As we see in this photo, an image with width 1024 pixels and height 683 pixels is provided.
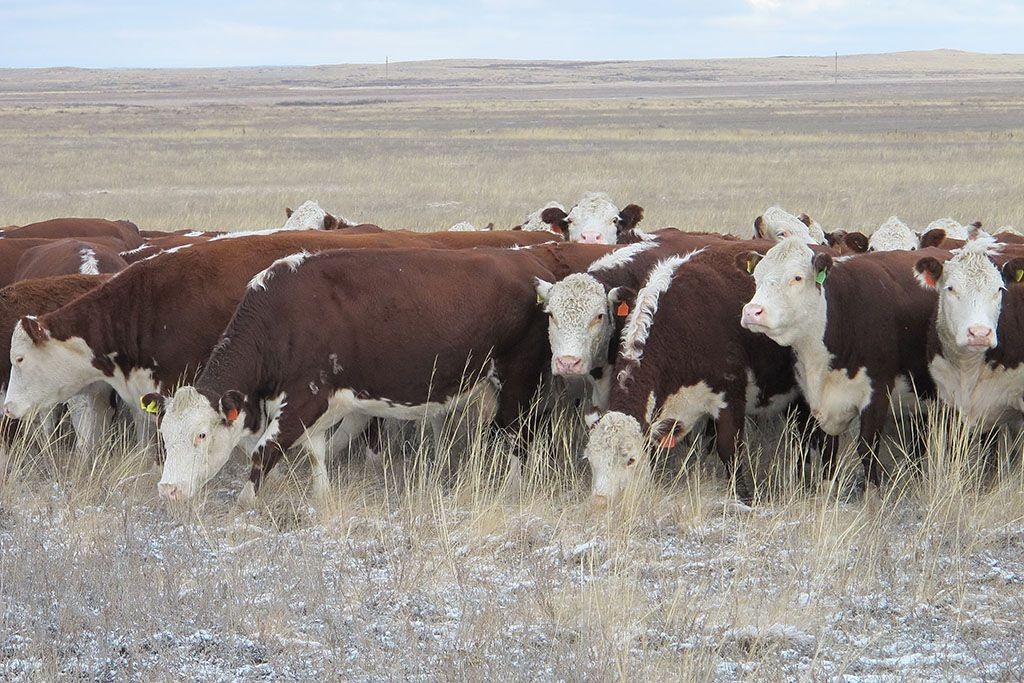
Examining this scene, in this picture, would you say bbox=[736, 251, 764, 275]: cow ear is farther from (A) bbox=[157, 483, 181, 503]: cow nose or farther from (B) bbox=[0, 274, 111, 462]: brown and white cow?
(B) bbox=[0, 274, 111, 462]: brown and white cow

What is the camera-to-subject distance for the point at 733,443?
276 inches

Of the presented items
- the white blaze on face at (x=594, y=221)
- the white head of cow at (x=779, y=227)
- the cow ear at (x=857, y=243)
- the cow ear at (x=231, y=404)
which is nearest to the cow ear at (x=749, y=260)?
the cow ear at (x=857, y=243)

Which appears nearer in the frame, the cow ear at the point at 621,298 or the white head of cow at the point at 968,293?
the white head of cow at the point at 968,293

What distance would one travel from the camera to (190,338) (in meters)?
7.63

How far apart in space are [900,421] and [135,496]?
14.4 feet

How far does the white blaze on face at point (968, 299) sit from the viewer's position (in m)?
6.47

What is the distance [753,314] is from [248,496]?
9.08 ft

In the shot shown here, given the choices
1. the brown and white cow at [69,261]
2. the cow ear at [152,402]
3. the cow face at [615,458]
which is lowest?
the cow face at [615,458]

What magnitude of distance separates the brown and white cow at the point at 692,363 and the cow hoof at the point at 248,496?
1.80 metres

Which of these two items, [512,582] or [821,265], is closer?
[512,582]

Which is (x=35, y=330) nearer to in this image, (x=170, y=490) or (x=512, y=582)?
(x=170, y=490)

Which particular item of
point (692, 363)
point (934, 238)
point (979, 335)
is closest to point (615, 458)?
point (692, 363)

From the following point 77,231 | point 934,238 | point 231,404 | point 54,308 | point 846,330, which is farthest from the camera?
point 77,231

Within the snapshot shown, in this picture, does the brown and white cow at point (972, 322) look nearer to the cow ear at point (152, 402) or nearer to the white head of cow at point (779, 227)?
the white head of cow at point (779, 227)
